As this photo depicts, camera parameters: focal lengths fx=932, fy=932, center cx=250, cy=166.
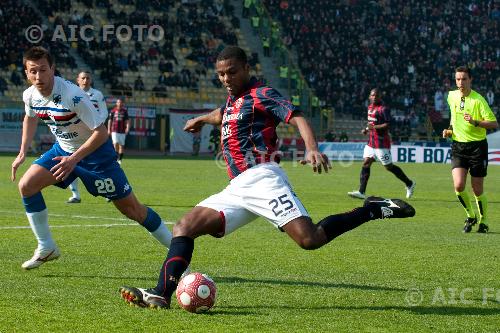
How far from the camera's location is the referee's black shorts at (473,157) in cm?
1388

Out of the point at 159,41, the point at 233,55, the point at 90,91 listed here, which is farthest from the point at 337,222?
the point at 159,41

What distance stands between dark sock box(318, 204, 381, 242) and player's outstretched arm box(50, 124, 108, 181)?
2.35 meters

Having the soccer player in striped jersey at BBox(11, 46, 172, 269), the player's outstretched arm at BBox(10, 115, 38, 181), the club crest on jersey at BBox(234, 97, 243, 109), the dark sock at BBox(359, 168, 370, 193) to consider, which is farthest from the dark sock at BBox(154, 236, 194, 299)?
the dark sock at BBox(359, 168, 370, 193)

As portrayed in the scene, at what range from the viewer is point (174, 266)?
23.7ft

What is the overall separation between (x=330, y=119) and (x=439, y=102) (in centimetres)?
675

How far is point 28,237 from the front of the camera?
12.0m

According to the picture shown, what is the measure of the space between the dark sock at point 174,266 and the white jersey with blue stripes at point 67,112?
2.02 m

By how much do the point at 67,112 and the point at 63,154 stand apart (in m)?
0.56

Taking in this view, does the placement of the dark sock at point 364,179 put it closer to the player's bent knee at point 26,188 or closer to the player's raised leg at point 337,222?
the player's bent knee at point 26,188

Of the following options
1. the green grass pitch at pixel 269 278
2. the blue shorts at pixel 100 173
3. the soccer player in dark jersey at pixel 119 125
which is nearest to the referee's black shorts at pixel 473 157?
the green grass pitch at pixel 269 278

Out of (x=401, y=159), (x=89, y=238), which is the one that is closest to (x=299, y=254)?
(x=89, y=238)

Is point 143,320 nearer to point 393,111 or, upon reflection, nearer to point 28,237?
point 28,237

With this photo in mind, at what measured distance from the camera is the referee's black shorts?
13875 mm

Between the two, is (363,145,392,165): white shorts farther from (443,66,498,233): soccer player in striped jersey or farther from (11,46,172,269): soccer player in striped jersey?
(11,46,172,269): soccer player in striped jersey
